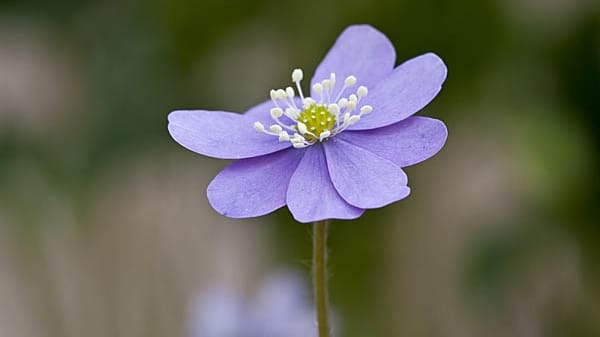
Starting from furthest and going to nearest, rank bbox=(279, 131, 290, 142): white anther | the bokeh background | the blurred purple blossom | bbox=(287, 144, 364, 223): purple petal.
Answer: the bokeh background, the blurred purple blossom, bbox=(279, 131, 290, 142): white anther, bbox=(287, 144, 364, 223): purple petal

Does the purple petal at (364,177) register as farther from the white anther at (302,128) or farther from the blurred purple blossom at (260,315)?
the blurred purple blossom at (260,315)

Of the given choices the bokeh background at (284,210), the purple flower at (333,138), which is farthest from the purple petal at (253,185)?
the bokeh background at (284,210)

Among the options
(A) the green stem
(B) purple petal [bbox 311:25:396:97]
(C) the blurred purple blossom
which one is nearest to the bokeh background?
(C) the blurred purple blossom

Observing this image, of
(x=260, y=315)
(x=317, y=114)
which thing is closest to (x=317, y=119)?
(x=317, y=114)

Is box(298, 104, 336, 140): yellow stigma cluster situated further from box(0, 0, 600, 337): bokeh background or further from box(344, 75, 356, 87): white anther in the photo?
box(0, 0, 600, 337): bokeh background
